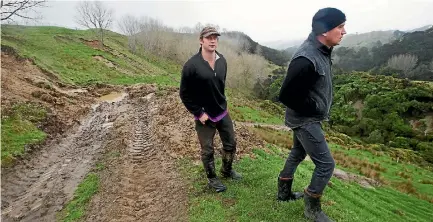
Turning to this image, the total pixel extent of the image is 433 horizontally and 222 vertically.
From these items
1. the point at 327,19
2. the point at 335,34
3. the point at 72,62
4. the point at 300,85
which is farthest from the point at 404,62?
the point at 300,85

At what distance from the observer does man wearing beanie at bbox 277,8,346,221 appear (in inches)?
182

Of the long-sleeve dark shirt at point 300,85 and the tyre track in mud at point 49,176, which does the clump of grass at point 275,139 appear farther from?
the long-sleeve dark shirt at point 300,85

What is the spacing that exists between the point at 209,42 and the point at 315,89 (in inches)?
90.7

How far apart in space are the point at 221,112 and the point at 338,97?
84005mm

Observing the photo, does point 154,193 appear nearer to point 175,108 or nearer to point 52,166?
point 52,166

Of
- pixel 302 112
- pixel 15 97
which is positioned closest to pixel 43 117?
pixel 15 97

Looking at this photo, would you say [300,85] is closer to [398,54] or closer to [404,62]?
[404,62]

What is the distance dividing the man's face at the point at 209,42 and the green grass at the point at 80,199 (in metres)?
4.44

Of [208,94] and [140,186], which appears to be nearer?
[208,94]

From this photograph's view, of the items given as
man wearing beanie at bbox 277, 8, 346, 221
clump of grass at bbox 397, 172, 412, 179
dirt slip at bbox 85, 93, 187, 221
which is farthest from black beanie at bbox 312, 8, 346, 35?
clump of grass at bbox 397, 172, 412, 179

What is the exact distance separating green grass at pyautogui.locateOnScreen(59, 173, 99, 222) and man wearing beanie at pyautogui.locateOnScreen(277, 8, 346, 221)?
4971 millimetres

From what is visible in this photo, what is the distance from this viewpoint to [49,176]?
995 cm


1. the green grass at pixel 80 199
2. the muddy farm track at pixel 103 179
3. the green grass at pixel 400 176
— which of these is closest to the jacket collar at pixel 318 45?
the muddy farm track at pixel 103 179

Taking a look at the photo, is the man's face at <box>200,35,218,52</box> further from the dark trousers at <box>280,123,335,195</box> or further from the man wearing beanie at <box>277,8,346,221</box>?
the dark trousers at <box>280,123,335,195</box>
